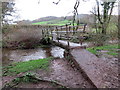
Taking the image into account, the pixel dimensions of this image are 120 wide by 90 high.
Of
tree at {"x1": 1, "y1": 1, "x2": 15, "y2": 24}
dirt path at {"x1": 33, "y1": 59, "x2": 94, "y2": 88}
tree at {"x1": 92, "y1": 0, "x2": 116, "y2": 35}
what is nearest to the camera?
dirt path at {"x1": 33, "y1": 59, "x2": 94, "y2": 88}

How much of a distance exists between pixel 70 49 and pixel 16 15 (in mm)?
6792

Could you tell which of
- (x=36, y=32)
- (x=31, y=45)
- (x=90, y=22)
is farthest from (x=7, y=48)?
(x=90, y=22)

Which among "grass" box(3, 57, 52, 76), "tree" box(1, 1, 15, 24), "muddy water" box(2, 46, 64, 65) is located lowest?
"muddy water" box(2, 46, 64, 65)

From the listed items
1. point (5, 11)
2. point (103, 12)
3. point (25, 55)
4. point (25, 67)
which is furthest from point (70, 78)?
point (103, 12)

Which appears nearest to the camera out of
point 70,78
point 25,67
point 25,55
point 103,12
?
point 70,78

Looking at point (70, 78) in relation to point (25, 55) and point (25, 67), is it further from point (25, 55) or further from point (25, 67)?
point (25, 55)

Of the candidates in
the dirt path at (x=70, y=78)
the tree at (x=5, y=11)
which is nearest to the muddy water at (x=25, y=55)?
the tree at (x=5, y=11)

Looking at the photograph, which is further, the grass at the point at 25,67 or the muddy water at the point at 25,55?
the muddy water at the point at 25,55

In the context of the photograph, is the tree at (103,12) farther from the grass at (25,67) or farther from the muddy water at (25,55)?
the grass at (25,67)

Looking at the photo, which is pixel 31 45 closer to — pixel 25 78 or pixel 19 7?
pixel 19 7

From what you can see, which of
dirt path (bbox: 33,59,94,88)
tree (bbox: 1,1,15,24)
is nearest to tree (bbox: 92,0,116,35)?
dirt path (bbox: 33,59,94,88)

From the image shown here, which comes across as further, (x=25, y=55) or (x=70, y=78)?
(x=25, y=55)

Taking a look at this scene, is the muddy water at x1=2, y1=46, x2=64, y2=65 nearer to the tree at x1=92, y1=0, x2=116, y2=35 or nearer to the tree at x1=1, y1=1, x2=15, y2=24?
the tree at x1=1, y1=1, x2=15, y2=24

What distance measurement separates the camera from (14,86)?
291 cm
